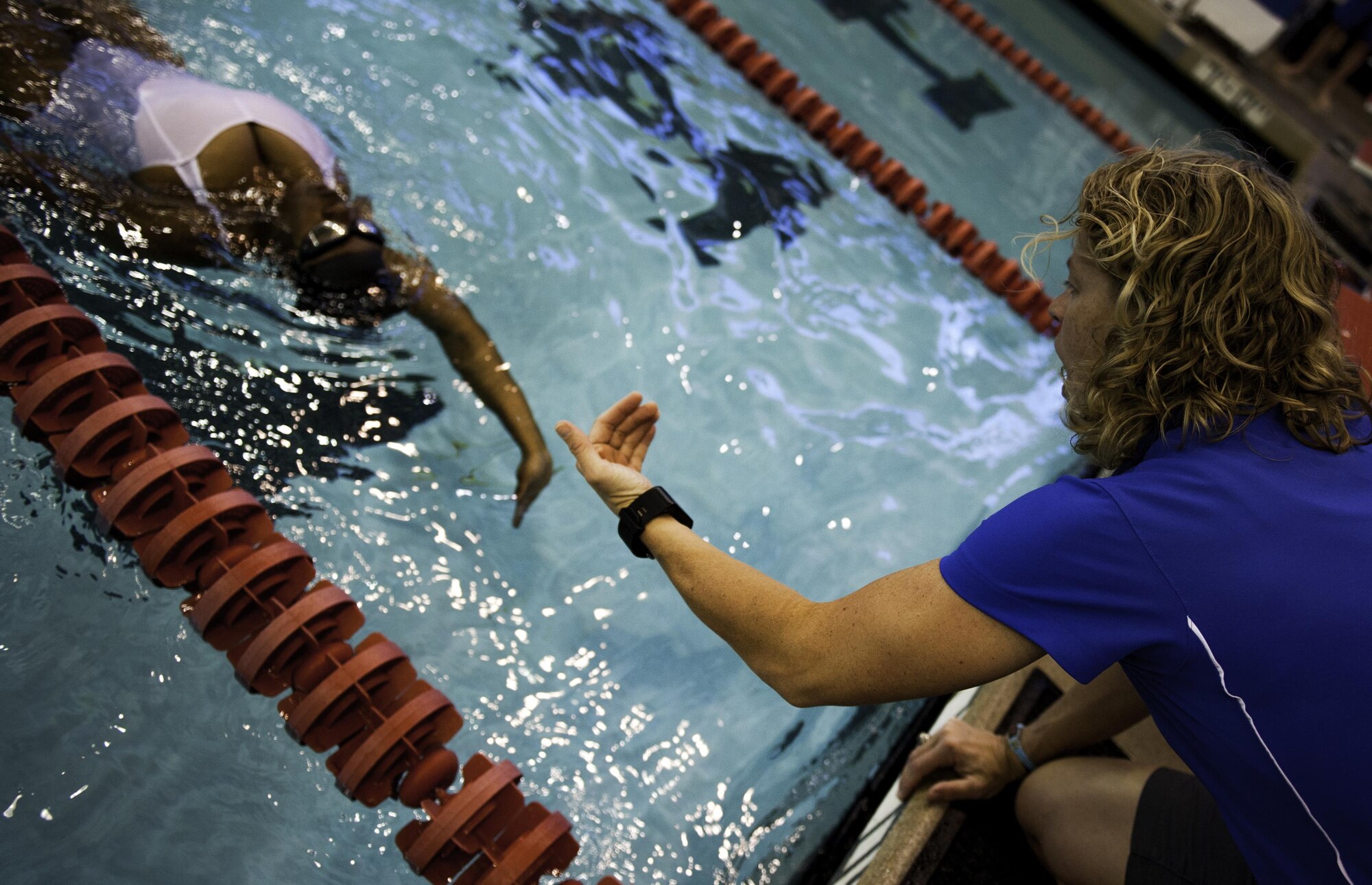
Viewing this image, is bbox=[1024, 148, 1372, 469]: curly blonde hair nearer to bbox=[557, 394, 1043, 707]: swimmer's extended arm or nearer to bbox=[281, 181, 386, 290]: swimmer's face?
bbox=[557, 394, 1043, 707]: swimmer's extended arm

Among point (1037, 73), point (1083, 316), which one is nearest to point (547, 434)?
point (1083, 316)

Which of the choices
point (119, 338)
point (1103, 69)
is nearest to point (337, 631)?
point (119, 338)

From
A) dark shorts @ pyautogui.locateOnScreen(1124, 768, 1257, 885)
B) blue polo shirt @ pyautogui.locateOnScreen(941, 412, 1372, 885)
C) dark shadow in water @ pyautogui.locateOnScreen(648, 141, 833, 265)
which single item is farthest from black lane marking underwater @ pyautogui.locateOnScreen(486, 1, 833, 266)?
blue polo shirt @ pyautogui.locateOnScreen(941, 412, 1372, 885)

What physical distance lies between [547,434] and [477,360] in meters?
0.33

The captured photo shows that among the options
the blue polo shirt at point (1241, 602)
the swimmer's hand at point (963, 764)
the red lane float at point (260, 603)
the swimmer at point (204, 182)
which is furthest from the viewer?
the swimmer at point (204, 182)

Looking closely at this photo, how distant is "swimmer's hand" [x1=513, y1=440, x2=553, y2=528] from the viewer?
8.92 feet

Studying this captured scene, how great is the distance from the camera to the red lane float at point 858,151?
474 cm

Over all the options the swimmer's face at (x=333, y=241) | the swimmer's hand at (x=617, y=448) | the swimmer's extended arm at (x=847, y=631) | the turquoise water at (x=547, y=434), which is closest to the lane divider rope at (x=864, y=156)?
the turquoise water at (x=547, y=434)

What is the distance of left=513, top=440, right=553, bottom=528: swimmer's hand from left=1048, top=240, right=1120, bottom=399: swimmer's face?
5.37ft

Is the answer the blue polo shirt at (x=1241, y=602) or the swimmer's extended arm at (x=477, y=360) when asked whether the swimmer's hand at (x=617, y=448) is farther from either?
the swimmer's extended arm at (x=477, y=360)

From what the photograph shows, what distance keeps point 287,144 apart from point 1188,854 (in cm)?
290

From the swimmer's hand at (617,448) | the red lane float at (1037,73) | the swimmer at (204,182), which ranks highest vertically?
the red lane float at (1037,73)

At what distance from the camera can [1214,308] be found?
4.07ft

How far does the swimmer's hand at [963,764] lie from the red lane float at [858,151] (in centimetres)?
276
